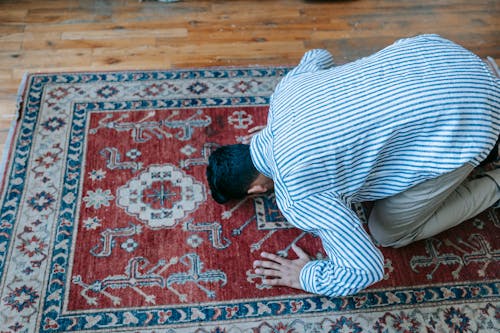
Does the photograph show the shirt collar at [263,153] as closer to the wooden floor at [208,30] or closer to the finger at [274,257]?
the finger at [274,257]

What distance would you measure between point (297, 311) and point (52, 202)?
31.8 inches

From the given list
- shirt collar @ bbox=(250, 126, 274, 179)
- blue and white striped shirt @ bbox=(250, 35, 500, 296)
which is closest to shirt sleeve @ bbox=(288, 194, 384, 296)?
blue and white striped shirt @ bbox=(250, 35, 500, 296)

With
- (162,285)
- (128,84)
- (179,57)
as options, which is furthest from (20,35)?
(162,285)

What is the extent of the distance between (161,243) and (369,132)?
71 centimetres

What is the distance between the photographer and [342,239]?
3.37 ft

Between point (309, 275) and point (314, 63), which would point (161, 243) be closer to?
point (309, 275)

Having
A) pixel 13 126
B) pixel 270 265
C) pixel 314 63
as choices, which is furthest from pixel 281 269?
pixel 13 126

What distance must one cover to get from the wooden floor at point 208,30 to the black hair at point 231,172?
606 mm

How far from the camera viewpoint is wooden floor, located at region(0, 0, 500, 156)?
5.70 feet

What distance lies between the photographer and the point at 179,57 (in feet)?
5.78

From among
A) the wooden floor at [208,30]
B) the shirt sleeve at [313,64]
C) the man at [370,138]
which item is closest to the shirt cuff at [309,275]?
the man at [370,138]

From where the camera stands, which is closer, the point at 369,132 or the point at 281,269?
the point at 369,132

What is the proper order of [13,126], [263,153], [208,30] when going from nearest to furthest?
1. [263,153]
2. [13,126]
3. [208,30]

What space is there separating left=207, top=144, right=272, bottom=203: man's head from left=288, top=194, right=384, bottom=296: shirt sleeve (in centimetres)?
21
